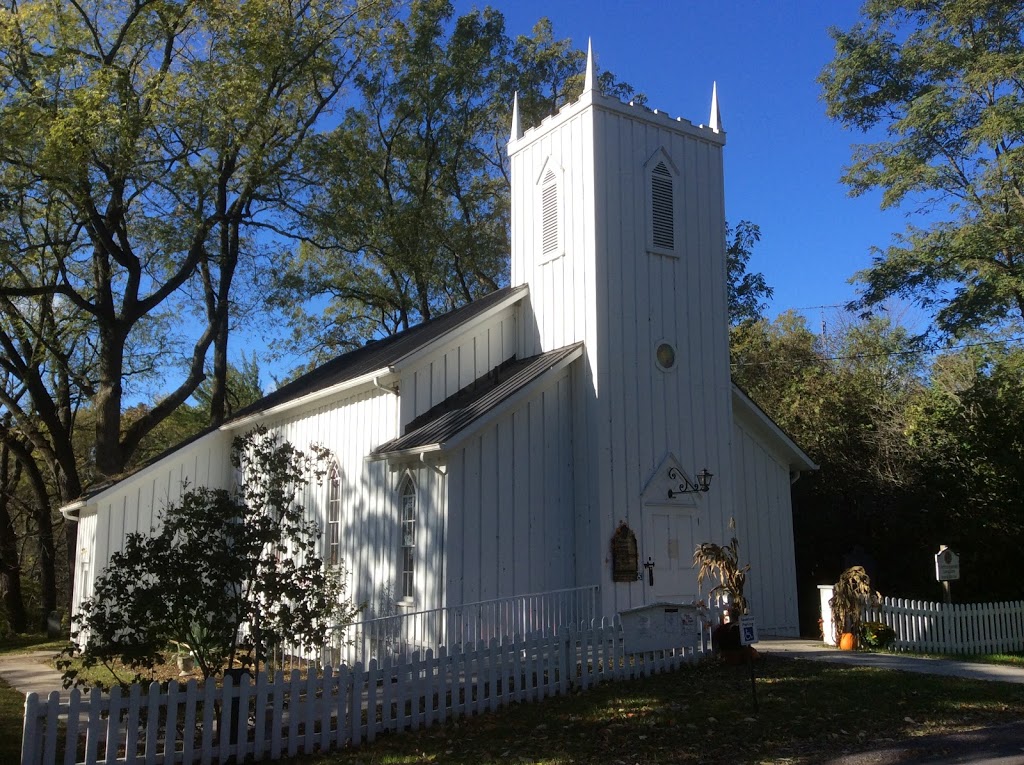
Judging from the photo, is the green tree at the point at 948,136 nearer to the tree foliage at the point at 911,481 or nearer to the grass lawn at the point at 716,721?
the tree foliage at the point at 911,481

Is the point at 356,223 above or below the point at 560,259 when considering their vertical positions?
above

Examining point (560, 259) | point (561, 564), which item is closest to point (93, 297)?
point (560, 259)

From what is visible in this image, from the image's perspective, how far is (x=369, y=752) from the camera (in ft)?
29.8

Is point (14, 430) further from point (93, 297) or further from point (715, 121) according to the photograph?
point (715, 121)

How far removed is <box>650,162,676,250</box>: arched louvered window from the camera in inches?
639

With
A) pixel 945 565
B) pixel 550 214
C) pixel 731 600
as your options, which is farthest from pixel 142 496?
pixel 945 565

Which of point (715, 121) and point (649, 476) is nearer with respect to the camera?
point (649, 476)

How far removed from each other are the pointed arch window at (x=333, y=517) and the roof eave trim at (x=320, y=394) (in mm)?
1408

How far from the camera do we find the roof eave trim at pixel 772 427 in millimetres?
17391

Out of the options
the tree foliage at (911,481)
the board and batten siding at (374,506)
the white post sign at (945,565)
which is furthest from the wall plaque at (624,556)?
the tree foliage at (911,481)

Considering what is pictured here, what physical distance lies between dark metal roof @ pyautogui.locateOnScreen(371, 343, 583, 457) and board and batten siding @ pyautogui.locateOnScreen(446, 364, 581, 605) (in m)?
0.37

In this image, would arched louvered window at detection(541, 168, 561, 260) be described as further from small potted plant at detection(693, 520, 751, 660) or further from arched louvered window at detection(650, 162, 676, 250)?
small potted plant at detection(693, 520, 751, 660)

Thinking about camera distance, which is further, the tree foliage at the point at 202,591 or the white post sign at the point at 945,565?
the white post sign at the point at 945,565

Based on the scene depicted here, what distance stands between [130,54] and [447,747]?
985 inches
